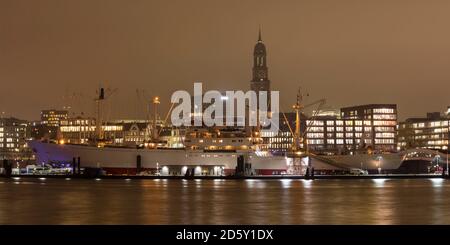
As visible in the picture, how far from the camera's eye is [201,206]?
4422cm

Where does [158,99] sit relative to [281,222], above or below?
above

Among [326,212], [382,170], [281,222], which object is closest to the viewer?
[281,222]

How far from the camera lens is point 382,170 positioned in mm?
135250

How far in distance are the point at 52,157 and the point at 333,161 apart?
48680 mm

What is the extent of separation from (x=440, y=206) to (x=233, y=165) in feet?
278

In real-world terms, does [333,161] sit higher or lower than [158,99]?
lower

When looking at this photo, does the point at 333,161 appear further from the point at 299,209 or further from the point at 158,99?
the point at 299,209

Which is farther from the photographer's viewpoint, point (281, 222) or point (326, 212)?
point (326, 212)
